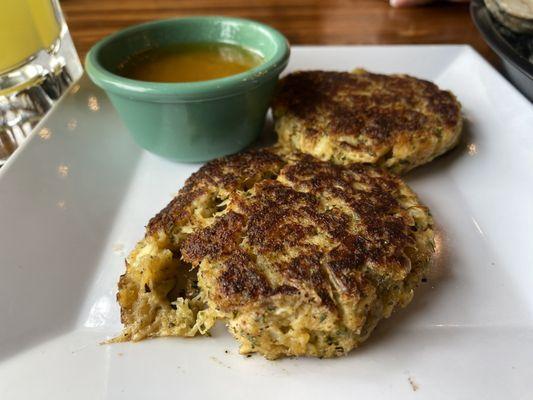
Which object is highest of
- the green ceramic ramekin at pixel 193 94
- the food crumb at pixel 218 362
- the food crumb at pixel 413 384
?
the green ceramic ramekin at pixel 193 94

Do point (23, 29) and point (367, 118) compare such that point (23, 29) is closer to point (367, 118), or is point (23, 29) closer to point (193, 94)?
point (193, 94)

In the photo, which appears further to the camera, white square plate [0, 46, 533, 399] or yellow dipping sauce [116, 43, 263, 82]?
yellow dipping sauce [116, 43, 263, 82]

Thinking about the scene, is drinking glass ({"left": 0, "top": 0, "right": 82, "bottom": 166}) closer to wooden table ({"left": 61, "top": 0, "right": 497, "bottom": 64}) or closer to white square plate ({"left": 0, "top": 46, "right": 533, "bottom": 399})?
white square plate ({"left": 0, "top": 46, "right": 533, "bottom": 399})

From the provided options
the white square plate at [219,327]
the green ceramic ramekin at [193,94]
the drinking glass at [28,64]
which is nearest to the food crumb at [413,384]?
the white square plate at [219,327]

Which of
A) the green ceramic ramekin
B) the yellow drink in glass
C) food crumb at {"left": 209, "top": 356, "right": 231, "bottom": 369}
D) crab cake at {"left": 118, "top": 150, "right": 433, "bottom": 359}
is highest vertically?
the yellow drink in glass

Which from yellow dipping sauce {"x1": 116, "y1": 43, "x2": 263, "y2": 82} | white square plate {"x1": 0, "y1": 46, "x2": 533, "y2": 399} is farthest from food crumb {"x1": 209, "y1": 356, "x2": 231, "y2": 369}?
yellow dipping sauce {"x1": 116, "y1": 43, "x2": 263, "y2": 82}

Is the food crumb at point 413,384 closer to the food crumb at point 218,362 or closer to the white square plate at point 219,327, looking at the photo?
the white square plate at point 219,327

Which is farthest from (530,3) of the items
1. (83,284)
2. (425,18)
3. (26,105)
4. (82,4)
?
(82,4)
